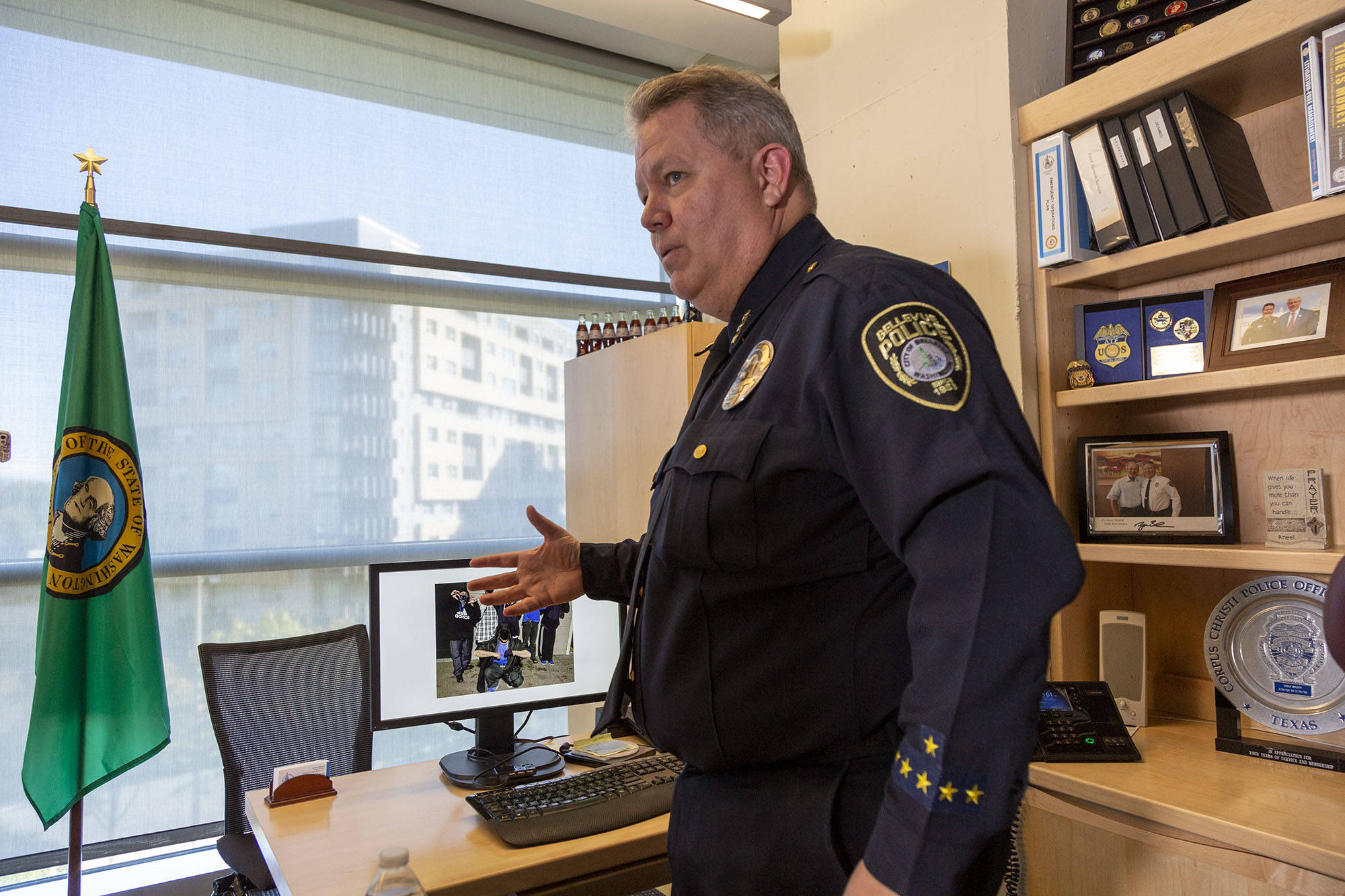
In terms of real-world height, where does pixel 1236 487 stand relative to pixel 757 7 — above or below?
below

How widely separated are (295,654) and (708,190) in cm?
181

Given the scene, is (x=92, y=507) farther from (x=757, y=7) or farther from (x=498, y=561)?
(x=757, y=7)

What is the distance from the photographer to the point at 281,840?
54.7 inches

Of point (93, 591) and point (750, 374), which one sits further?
point (93, 591)

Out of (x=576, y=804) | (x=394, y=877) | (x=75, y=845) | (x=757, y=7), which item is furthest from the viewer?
(x=757, y=7)

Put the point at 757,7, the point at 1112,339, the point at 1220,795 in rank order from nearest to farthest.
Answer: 1. the point at 1220,795
2. the point at 1112,339
3. the point at 757,7

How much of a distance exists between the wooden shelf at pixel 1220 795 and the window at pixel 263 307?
2.54m

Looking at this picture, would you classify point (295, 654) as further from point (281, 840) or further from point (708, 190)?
point (708, 190)

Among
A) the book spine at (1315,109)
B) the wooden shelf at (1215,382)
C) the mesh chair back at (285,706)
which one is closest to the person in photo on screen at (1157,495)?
the wooden shelf at (1215,382)

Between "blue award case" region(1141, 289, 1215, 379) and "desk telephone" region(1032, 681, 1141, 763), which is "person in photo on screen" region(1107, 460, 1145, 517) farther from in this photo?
"desk telephone" region(1032, 681, 1141, 763)

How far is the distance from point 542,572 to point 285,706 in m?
1.23

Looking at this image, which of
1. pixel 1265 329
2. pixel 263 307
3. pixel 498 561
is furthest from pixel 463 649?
pixel 263 307

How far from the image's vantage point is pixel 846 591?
886 millimetres

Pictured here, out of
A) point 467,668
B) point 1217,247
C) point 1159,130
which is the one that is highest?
point 1159,130
